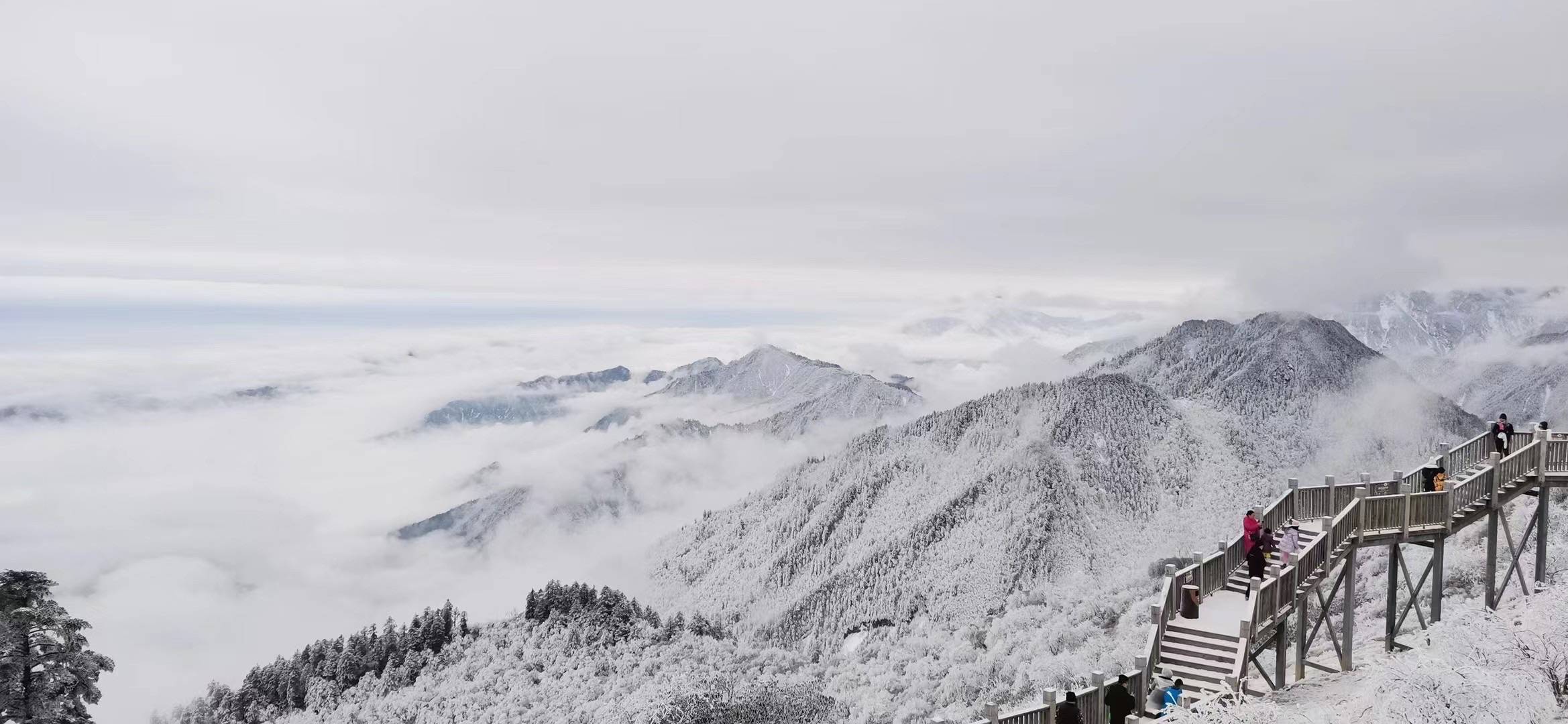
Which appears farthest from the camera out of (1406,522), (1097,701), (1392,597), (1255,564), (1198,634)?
(1392,597)

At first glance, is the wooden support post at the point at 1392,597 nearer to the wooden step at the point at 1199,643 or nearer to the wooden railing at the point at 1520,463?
the wooden railing at the point at 1520,463

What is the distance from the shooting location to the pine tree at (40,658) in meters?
28.7

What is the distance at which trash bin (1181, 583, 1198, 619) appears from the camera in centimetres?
2127

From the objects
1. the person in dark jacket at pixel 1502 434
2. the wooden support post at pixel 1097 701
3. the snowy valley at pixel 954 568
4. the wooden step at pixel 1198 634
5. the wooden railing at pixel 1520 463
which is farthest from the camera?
the snowy valley at pixel 954 568

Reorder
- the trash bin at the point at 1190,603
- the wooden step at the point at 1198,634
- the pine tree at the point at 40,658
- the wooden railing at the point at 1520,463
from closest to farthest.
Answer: the wooden step at the point at 1198,634 < the trash bin at the point at 1190,603 < the wooden railing at the point at 1520,463 < the pine tree at the point at 40,658

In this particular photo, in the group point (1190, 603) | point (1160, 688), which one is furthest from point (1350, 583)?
point (1160, 688)

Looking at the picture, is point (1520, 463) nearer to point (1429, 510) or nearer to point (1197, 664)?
point (1429, 510)

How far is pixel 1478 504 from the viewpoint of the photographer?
27953mm

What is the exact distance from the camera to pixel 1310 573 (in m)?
23.7

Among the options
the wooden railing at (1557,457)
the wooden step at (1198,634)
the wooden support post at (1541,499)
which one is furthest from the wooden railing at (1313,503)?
the wooden step at (1198,634)

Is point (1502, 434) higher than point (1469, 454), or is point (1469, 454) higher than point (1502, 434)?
point (1502, 434)

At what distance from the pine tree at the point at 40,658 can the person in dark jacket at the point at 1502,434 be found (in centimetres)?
4949

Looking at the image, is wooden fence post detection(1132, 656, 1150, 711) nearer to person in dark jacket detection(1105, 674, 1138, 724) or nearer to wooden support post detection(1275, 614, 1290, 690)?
person in dark jacket detection(1105, 674, 1138, 724)

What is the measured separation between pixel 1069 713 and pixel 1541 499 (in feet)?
79.2
